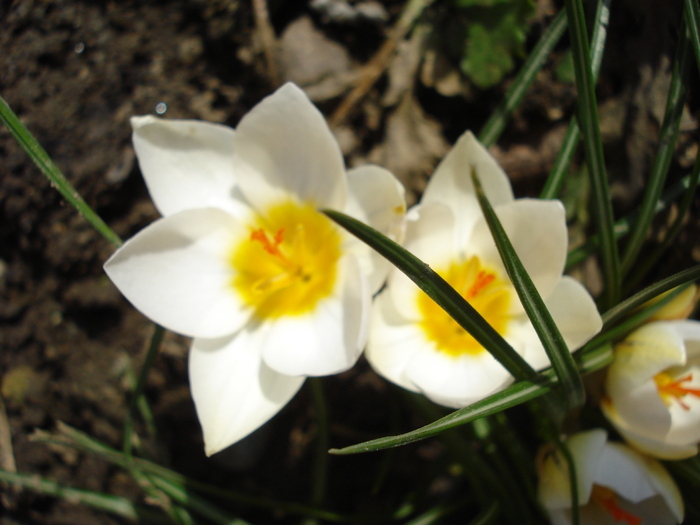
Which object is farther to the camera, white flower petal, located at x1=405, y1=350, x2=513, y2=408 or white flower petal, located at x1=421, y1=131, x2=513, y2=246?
white flower petal, located at x1=421, y1=131, x2=513, y2=246

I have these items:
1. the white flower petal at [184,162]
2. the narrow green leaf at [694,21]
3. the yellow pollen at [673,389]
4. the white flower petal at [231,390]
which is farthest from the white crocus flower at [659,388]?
the white flower petal at [184,162]

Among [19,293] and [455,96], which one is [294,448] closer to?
[19,293]

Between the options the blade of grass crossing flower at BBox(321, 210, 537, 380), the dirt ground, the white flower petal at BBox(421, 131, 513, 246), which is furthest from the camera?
the dirt ground

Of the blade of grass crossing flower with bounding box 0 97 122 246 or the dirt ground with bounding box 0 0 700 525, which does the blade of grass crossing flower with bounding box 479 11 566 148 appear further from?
the blade of grass crossing flower with bounding box 0 97 122 246

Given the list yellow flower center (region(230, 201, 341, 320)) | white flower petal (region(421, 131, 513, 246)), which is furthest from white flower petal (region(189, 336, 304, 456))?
white flower petal (region(421, 131, 513, 246))

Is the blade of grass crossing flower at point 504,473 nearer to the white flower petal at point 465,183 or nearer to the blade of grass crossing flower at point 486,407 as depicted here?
the blade of grass crossing flower at point 486,407
